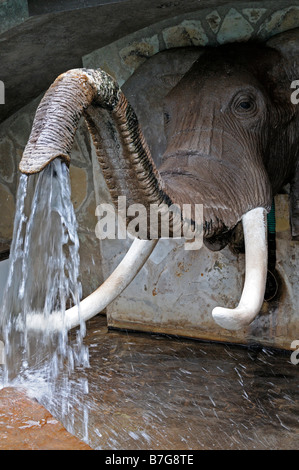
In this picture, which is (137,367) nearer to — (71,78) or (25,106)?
(71,78)

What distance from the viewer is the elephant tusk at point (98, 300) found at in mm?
3379

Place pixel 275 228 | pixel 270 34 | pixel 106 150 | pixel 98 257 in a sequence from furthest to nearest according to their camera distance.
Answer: pixel 98 257, pixel 275 228, pixel 270 34, pixel 106 150

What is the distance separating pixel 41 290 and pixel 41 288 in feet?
0.04

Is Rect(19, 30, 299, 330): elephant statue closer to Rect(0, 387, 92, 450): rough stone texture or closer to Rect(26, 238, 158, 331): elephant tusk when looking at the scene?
Rect(26, 238, 158, 331): elephant tusk

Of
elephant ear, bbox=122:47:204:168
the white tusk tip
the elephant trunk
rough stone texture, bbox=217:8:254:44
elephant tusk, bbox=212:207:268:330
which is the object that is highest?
rough stone texture, bbox=217:8:254:44

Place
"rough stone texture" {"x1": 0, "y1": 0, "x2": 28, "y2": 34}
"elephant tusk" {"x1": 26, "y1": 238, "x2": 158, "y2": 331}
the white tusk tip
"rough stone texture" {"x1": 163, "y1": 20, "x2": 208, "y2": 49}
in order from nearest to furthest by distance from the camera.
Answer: the white tusk tip < "elephant tusk" {"x1": 26, "y1": 238, "x2": 158, "y2": 331} < "rough stone texture" {"x1": 0, "y1": 0, "x2": 28, "y2": 34} < "rough stone texture" {"x1": 163, "y1": 20, "x2": 208, "y2": 49}

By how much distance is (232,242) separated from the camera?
3.46 metres

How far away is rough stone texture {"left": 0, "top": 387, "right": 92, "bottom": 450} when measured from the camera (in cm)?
226

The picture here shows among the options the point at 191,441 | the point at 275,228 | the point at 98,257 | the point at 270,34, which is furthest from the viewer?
the point at 98,257

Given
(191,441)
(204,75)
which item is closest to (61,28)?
(204,75)

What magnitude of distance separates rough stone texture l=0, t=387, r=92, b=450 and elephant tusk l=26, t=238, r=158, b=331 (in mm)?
722

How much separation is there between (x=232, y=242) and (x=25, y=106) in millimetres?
2374

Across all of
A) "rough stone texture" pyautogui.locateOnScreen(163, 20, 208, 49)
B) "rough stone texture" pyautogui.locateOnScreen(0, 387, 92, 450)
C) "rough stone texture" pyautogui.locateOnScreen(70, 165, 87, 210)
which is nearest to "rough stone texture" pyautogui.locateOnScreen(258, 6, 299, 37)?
"rough stone texture" pyautogui.locateOnScreen(163, 20, 208, 49)

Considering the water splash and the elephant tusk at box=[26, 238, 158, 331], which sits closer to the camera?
the water splash
